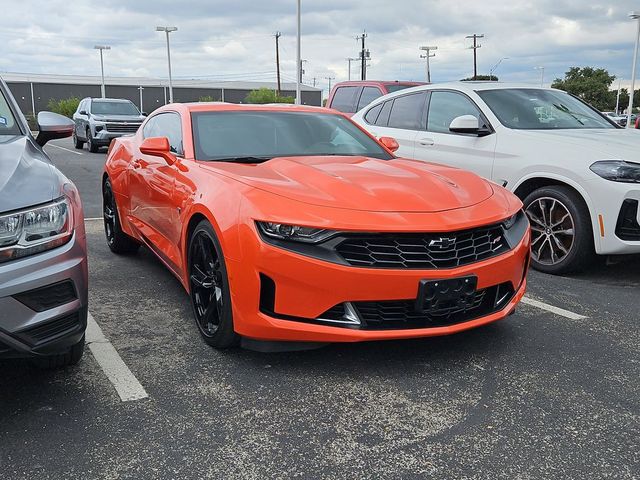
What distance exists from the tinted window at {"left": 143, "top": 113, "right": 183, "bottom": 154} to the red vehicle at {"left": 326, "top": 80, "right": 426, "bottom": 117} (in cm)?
670

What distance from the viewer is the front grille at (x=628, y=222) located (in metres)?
4.58

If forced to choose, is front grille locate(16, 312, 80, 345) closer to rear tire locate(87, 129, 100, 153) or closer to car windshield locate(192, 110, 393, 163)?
car windshield locate(192, 110, 393, 163)

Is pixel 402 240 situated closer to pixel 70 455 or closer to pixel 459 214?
pixel 459 214

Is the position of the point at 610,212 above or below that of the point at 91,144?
above

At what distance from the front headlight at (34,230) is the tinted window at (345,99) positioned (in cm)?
963

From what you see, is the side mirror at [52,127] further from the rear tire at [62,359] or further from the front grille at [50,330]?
the front grille at [50,330]

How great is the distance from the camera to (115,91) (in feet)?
246

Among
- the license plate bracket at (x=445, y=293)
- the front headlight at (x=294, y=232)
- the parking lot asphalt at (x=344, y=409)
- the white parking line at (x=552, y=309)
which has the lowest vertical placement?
the white parking line at (x=552, y=309)

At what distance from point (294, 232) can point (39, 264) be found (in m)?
1.12

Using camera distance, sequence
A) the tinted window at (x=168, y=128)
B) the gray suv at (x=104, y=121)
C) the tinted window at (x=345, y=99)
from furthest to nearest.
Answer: the gray suv at (x=104, y=121) < the tinted window at (x=345, y=99) < the tinted window at (x=168, y=128)

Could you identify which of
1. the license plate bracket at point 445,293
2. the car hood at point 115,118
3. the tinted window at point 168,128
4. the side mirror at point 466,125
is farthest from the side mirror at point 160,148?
the car hood at point 115,118

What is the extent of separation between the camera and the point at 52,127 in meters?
4.08

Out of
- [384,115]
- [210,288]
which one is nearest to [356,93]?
[384,115]

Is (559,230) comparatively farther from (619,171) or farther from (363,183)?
(363,183)
